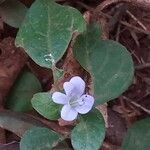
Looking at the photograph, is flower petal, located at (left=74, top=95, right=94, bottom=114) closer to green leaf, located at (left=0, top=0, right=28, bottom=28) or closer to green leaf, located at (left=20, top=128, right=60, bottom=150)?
green leaf, located at (left=20, top=128, right=60, bottom=150)

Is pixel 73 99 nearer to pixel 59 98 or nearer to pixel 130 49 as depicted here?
pixel 59 98

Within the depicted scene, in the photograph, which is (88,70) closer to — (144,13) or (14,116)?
(14,116)

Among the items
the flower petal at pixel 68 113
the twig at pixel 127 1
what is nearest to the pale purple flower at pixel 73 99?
the flower petal at pixel 68 113

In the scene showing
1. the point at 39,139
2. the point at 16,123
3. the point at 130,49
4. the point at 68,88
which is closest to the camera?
the point at 68,88

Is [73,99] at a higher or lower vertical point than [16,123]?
higher

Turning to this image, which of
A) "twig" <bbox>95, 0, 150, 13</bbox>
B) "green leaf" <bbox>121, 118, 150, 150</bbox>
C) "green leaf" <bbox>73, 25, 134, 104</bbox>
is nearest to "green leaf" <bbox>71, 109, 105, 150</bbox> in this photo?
"green leaf" <bbox>73, 25, 134, 104</bbox>

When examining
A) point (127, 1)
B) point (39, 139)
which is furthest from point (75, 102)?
point (127, 1)
